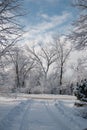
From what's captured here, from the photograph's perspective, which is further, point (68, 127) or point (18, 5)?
point (18, 5)

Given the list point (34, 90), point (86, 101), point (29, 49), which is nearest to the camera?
point (86, 101)

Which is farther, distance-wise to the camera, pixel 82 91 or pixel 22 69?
pixel 22 69

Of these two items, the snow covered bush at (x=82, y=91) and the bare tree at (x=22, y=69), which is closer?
the snow covered bush at (x=82, y=91)

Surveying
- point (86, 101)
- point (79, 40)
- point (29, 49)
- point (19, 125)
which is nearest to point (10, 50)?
point (19, 125)

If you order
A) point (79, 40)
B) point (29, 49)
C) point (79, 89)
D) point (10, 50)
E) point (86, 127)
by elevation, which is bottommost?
point (86, 127)

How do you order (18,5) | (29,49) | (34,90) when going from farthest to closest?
(29,49), (34,90), (18,5)

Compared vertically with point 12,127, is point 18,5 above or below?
above

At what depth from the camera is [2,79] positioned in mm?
14367

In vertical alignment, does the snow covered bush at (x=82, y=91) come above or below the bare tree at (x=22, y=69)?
below

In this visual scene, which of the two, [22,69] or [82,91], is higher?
[22,69]

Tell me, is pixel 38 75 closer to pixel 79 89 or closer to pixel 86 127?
pixel 79 89

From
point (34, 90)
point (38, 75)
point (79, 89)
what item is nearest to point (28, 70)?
point (38, 75)

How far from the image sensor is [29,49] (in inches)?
2667

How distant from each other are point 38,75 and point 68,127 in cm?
5940
